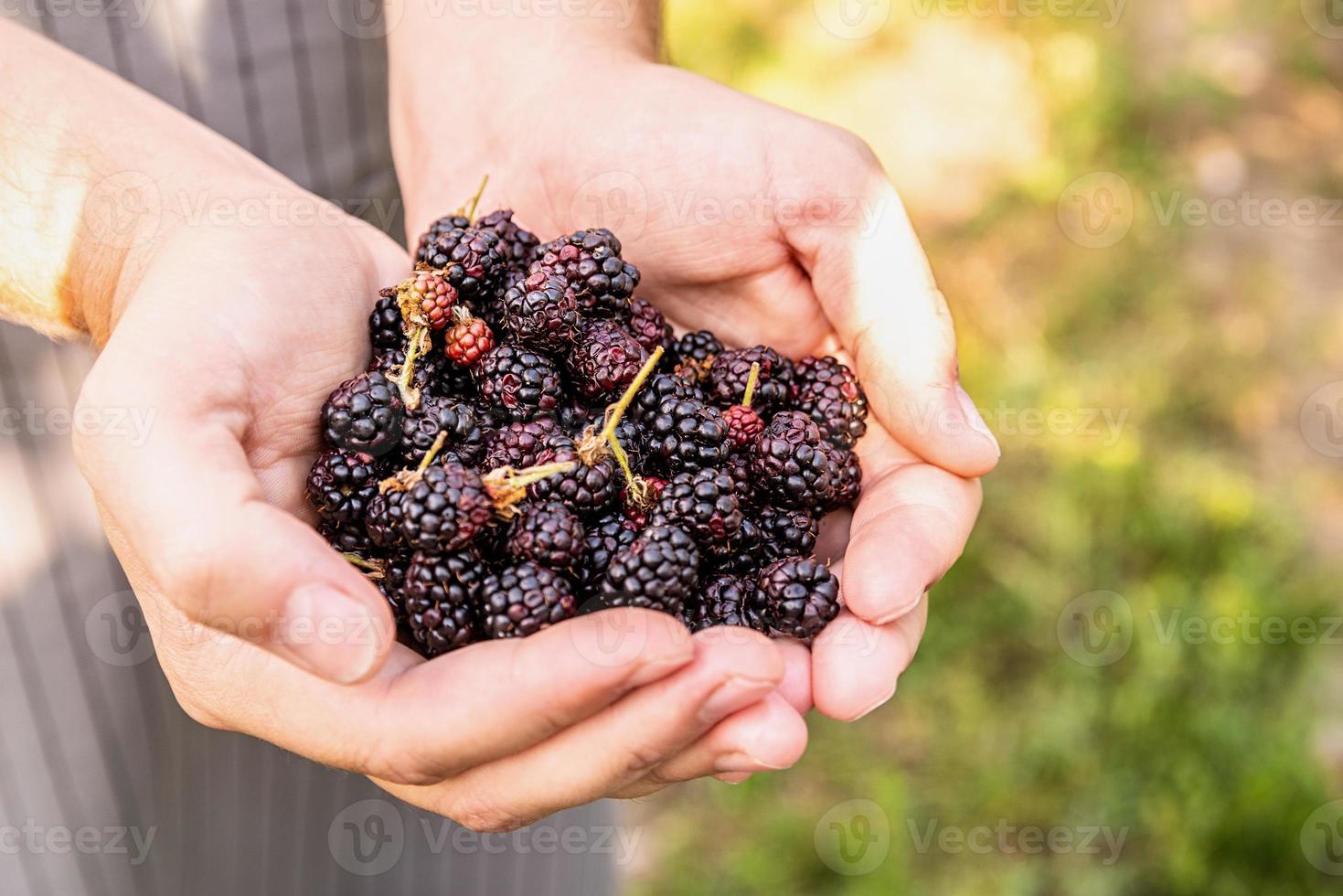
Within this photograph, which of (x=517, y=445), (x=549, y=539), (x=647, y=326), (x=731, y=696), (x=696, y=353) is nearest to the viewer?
(x=731, y=696)

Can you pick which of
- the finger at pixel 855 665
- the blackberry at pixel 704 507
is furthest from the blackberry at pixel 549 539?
the finger at pixel 855 665

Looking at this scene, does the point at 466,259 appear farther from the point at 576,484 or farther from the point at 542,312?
the point at 576,484

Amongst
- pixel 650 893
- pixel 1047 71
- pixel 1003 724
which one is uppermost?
pixel 1047 71

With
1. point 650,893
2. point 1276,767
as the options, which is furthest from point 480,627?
point 1276,767

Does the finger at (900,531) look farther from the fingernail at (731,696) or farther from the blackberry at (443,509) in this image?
the blackberry at (443,509)

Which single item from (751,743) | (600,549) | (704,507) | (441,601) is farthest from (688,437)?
(751,743)

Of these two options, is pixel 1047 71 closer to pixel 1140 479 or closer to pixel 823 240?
pixel 1140 479
